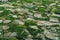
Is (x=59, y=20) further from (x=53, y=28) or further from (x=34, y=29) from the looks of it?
(x=34, y=29)

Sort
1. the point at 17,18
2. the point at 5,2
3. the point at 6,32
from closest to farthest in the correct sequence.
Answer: the point at 6,32 < the point at 17,18 < the point at 5,2

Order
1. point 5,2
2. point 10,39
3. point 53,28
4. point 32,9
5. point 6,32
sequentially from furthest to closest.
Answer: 1. point 5,2
2. point 32,9
3. point 53,28
4. point 6,32
5. point 10,39

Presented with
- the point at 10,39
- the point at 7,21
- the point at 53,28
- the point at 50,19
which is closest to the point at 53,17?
the point at 50,19

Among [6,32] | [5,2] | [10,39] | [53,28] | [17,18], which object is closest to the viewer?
[10,39]

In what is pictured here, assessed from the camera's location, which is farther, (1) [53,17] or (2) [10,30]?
(1) [53,17]

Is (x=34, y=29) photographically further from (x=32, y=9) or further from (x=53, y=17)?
(x=32, y=9)

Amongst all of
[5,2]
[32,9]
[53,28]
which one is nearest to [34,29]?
[53,28]

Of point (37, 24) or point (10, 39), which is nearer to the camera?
point (10, 39)

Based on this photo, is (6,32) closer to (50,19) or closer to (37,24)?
(37,24)

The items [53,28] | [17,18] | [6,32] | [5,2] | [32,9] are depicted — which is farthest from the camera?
[5,2]
